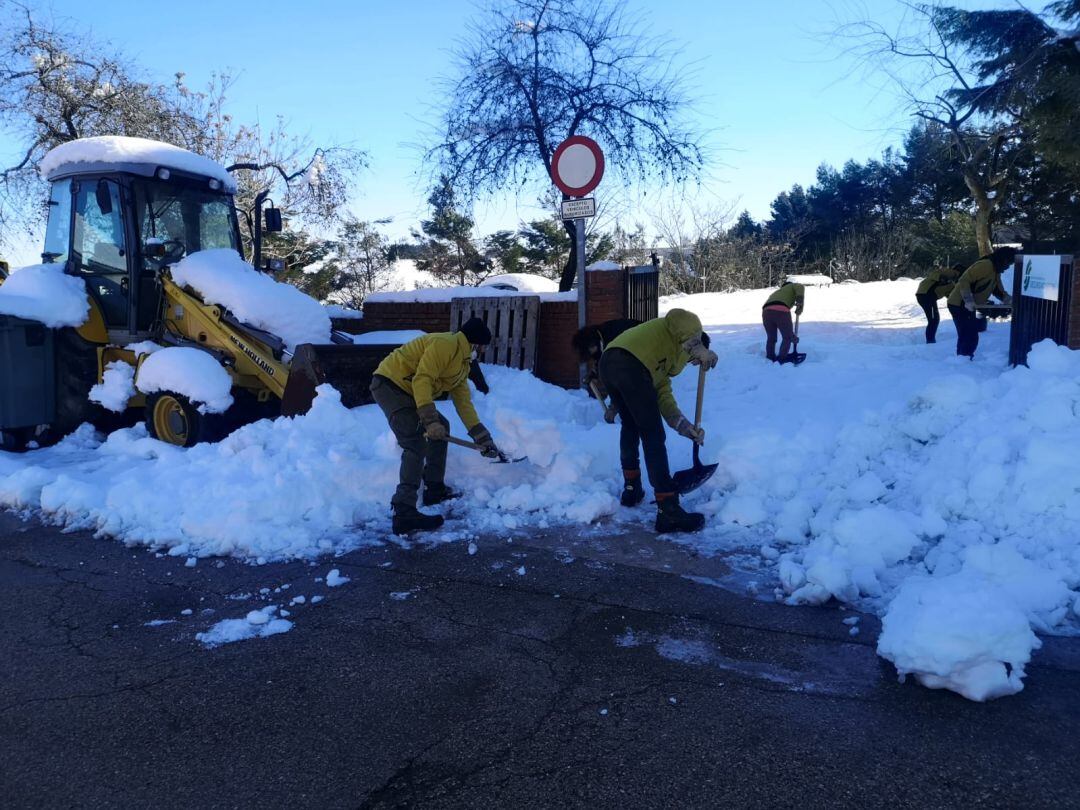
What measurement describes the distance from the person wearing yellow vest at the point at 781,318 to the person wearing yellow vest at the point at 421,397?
5.83 metres

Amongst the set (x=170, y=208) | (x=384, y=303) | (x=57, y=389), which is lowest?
(x=57, y=389)

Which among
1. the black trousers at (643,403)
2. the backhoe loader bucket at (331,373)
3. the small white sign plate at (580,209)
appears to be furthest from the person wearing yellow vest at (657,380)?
the backhoe loader bucket at (331,373)

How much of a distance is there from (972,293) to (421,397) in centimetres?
727

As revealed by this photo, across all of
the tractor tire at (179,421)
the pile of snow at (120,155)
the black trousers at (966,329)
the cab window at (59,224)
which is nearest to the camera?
the tractor tire at (179,421)

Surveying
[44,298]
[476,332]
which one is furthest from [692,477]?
[44,298]

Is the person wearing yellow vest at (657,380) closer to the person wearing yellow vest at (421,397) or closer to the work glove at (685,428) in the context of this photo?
the work glove at (685,428)

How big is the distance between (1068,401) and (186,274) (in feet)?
24.8

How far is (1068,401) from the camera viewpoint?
5.33 m

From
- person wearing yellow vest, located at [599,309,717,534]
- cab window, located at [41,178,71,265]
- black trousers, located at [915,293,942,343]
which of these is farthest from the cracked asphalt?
black trousers, located at [915,293,942,343]

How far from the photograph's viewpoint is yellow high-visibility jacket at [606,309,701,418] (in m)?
5.60

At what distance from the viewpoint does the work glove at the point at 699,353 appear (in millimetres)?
5445

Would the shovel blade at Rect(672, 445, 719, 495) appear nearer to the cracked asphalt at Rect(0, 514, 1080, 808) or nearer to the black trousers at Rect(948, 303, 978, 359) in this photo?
the cracked asphalt at Rect(0, 514, 1080, 808)

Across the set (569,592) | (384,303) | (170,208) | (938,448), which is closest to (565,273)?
(384,303)

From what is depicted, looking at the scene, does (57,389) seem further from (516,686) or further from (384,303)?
(516,686)
